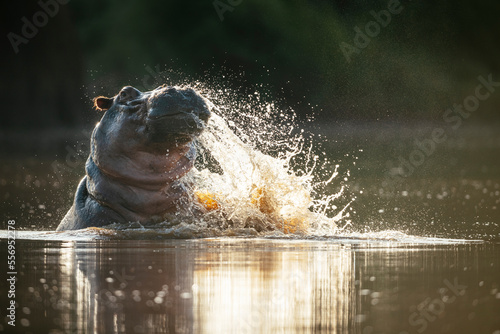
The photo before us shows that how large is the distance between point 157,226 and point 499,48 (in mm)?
23781

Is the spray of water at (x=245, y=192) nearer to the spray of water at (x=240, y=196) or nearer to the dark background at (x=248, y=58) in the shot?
the spray of water at (x=240, y=196)

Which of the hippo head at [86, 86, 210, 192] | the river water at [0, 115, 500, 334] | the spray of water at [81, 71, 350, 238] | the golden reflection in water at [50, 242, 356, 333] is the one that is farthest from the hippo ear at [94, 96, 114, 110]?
the golden reflection in water at [50, 242, 356, 333]

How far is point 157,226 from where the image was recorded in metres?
7.80

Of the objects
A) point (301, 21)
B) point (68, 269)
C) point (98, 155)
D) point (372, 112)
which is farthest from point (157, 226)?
point (301, 21)

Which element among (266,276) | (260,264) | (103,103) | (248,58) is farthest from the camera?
(248,58)

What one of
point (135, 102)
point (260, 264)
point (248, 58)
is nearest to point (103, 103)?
point (135, 102)

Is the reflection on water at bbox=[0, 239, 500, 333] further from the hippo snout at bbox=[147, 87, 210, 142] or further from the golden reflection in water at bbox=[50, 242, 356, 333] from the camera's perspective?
the hippo snout at bbox=[147, 87, 210, 142]

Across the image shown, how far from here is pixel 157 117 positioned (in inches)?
290

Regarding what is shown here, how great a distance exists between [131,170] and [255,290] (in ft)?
11.7

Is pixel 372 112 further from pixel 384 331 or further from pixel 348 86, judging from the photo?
pixel 384 331

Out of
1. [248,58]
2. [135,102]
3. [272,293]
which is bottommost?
[272,293]

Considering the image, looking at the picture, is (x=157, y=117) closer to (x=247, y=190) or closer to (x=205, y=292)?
(x=247, y=190)

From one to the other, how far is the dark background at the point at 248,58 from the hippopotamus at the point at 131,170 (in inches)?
685

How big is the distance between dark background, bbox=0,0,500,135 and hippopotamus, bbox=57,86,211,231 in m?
17.4
